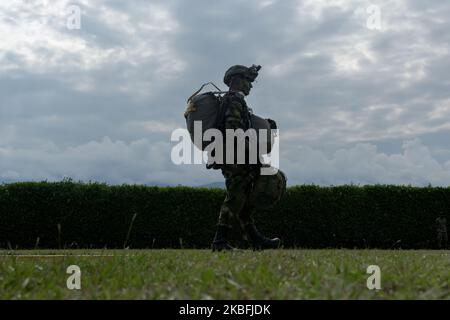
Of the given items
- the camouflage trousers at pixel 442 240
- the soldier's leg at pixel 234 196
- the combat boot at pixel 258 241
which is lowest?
the combat boot at pixel 258 241

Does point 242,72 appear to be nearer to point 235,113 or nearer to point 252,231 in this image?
point 235,113

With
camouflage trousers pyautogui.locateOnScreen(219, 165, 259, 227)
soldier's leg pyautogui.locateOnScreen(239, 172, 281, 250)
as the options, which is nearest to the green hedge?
soldier's leg pyautogui.locateOnScreen(239, 172, 281, 250)

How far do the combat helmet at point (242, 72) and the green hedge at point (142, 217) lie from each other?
25.6 ft

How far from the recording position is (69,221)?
53.2 ft

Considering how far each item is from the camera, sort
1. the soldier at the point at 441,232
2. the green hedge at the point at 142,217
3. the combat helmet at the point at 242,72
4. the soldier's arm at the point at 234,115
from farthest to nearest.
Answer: the soldier at the point at 441,232, the green hedge at the point at 142,217, the combat helmet at the point at 242,72, the soldier's arm at the point at 234,115

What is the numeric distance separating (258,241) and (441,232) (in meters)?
10.6

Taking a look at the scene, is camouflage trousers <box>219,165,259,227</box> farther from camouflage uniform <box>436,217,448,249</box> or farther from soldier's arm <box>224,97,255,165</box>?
camouflage uniform <box>436,217,448,249</box>

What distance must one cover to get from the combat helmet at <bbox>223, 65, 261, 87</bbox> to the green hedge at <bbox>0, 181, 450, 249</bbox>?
25.6 feet

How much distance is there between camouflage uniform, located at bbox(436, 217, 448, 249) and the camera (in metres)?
17.3

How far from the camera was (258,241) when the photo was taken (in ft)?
28.1

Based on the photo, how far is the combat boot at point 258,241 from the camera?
8539mm

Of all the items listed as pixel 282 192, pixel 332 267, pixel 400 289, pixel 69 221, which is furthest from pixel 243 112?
pixel 69 221

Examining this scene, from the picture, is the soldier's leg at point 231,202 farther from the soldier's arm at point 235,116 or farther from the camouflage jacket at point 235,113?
the soldier's arm at point 235,116

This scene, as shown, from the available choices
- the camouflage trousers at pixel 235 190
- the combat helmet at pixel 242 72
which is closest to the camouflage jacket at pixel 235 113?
the camouflage trousers at pixel 235 190
